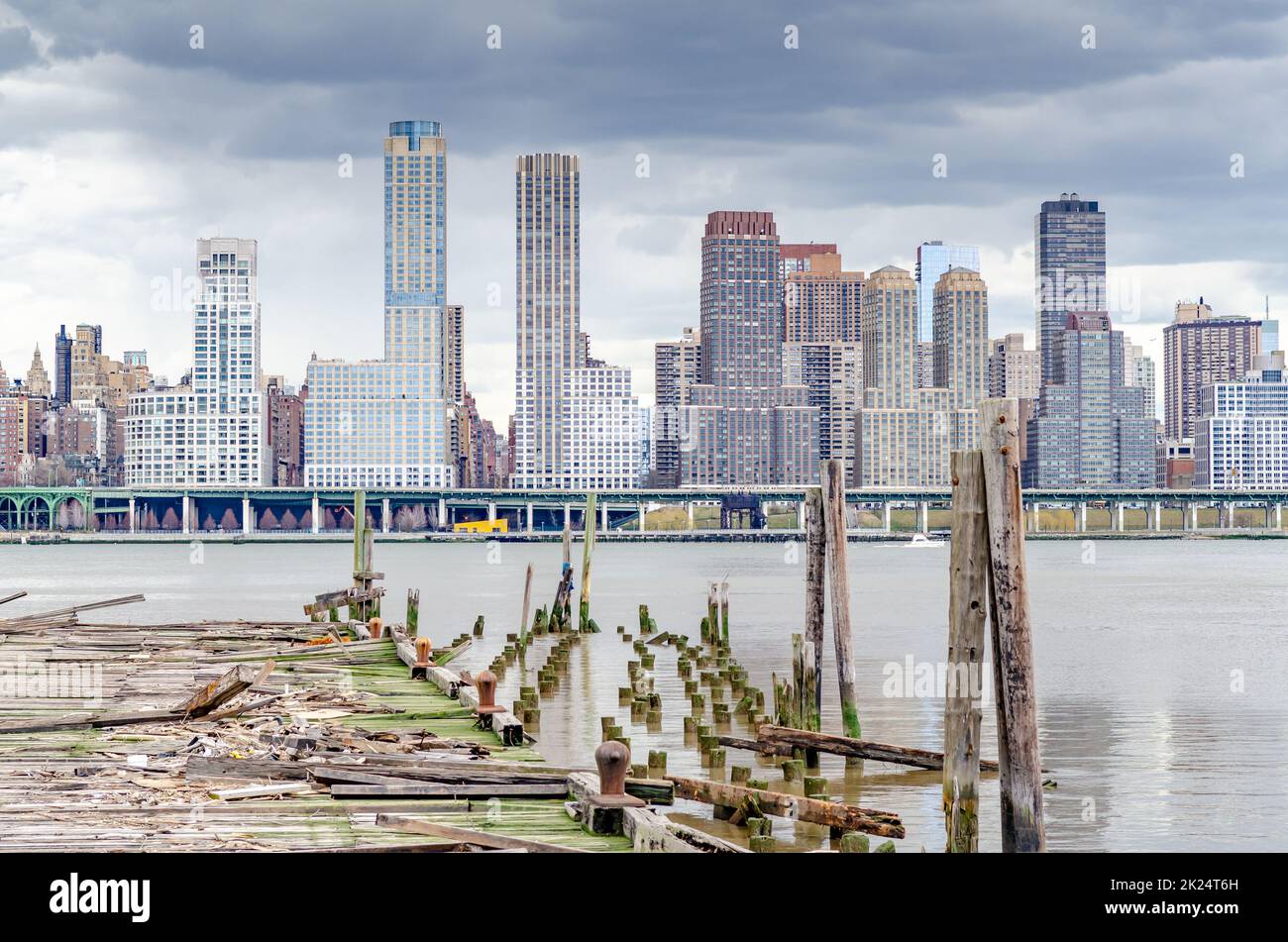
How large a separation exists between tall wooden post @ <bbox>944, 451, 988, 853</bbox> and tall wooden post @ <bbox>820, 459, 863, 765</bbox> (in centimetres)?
852

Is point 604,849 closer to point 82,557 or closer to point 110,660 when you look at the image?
point 110,660

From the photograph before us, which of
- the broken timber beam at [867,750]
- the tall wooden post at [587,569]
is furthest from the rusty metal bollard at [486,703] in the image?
the tall wooden post at [587,569]

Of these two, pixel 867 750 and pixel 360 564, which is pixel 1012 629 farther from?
pixel 360 564

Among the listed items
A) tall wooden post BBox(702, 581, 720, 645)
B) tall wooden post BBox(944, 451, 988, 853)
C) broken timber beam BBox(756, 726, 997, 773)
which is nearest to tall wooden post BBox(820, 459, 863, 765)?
broken timber beam BBox(756, 726, 997, 773)

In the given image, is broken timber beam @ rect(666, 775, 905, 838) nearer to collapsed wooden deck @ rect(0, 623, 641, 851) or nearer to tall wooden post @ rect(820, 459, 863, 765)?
collapsed wooden deck @ rect(0, 623, 641, 851)

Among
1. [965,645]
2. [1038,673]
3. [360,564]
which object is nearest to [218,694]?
[965,645]

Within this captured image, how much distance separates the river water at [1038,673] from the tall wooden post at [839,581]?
1.46 m

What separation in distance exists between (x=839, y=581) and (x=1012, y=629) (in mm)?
10454

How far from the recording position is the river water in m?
21.8

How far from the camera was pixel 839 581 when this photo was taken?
2506cm

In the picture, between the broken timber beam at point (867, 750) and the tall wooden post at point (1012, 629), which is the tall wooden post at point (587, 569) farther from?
the tall wooden post at point (1012, 629)

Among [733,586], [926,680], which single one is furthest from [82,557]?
[926,680]

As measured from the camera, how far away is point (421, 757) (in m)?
17.7
